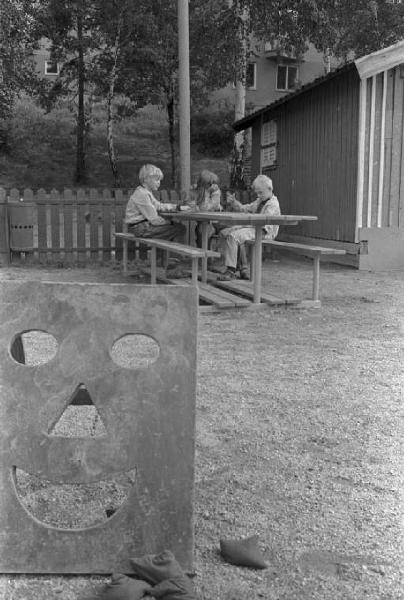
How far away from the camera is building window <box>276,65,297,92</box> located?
147ft

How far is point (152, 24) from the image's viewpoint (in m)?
26.4

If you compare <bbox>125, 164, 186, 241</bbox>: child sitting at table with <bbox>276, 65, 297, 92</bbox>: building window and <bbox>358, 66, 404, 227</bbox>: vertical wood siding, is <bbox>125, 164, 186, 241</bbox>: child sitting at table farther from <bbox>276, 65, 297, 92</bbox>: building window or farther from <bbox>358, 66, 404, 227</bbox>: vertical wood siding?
<bbox>276, 65, 297, 92</bbox>: building window

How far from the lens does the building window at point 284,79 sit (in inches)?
1759

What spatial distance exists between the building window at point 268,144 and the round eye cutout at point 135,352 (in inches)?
400

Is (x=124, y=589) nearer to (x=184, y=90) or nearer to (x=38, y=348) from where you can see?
(x=38, y=348)

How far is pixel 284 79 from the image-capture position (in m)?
44.8

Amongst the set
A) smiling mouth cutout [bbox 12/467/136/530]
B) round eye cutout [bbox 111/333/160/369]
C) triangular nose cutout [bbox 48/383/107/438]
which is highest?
round eye cutout [bbox 111/333/160/369]

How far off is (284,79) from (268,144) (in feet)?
102

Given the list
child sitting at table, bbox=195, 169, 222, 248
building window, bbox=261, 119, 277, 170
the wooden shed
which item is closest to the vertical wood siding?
the wooden shed

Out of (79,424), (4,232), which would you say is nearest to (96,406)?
(79,424)

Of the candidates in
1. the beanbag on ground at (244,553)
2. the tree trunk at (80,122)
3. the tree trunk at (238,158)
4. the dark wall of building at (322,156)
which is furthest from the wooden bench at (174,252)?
the tree trunk at (80,122)

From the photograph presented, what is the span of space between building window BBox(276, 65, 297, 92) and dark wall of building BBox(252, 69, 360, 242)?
3123 cm

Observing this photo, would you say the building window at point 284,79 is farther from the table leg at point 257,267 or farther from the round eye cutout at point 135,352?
the round eye cutout at point 135,352

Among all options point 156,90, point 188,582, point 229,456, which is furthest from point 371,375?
point 156,90
